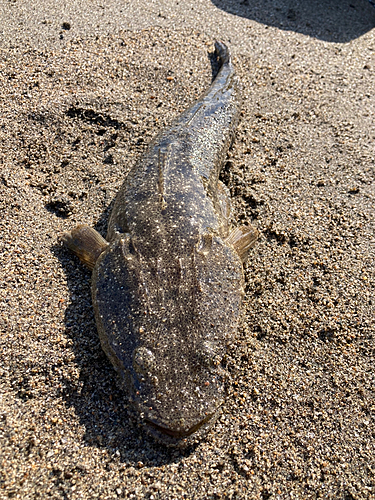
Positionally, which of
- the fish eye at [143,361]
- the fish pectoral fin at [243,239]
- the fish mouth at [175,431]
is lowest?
the fish mouth at [175,431]

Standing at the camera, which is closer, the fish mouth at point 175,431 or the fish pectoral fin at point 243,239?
the fish mouth at point 175,431

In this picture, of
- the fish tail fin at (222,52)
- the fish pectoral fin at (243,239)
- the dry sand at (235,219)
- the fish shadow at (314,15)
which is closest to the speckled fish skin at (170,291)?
the fish pectoral fin at (243,239)

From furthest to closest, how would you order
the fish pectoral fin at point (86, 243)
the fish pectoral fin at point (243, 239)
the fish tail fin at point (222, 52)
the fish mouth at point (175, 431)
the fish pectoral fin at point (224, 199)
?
the fish tail fin at point (222, 52) < the fish pectoral fin at point (224, 199) < the fish pectoral fin at point (243, 239) < the fish pectoral fin at point (86, 243) < the fish mouth at point (175, 431)

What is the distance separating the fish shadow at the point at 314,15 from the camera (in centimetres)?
626

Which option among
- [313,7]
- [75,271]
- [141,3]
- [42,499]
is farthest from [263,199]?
[313,7]

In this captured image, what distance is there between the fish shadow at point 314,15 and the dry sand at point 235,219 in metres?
0.03

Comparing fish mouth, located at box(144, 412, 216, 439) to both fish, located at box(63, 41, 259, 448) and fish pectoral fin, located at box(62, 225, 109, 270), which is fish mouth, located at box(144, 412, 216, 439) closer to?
fish, located at box(63, 41, 259, 448)

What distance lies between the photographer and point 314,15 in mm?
6523

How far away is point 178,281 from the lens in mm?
2889

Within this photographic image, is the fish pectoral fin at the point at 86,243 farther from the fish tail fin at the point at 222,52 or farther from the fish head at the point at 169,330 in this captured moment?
the fish tail fin at the point at 222,52

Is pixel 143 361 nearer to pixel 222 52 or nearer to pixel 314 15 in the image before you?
pixel 222 52

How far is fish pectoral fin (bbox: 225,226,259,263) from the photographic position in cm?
353

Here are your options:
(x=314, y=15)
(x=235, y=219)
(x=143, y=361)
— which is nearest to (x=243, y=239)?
(x=235, y=219)

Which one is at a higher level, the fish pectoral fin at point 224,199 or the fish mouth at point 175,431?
the fish pectoral fin at point 224,199
